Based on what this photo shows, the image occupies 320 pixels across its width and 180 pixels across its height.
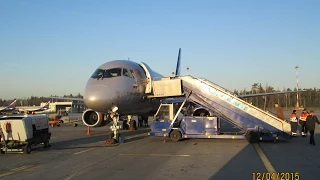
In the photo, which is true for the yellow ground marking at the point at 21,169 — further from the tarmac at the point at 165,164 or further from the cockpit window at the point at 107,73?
the cockpit window at the point at 107,73

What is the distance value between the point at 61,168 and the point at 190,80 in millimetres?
9761

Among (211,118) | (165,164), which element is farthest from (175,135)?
(165,164)

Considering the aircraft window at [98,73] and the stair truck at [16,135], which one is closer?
the stair truck at [16,135]

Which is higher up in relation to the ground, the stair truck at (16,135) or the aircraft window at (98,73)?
the aircraft window at (98,73)

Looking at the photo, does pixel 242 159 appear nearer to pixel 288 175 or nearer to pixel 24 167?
pixel 288 175

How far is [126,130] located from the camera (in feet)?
81.8

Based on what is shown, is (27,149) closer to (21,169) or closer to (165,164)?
(21,169)

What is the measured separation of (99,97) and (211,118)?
5.67m

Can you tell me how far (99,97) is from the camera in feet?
51.7

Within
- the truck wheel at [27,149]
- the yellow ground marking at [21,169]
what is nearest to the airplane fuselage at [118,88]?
the truck wheel at [27,149]

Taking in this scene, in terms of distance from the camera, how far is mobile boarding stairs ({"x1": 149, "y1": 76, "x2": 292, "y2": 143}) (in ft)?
52.5
